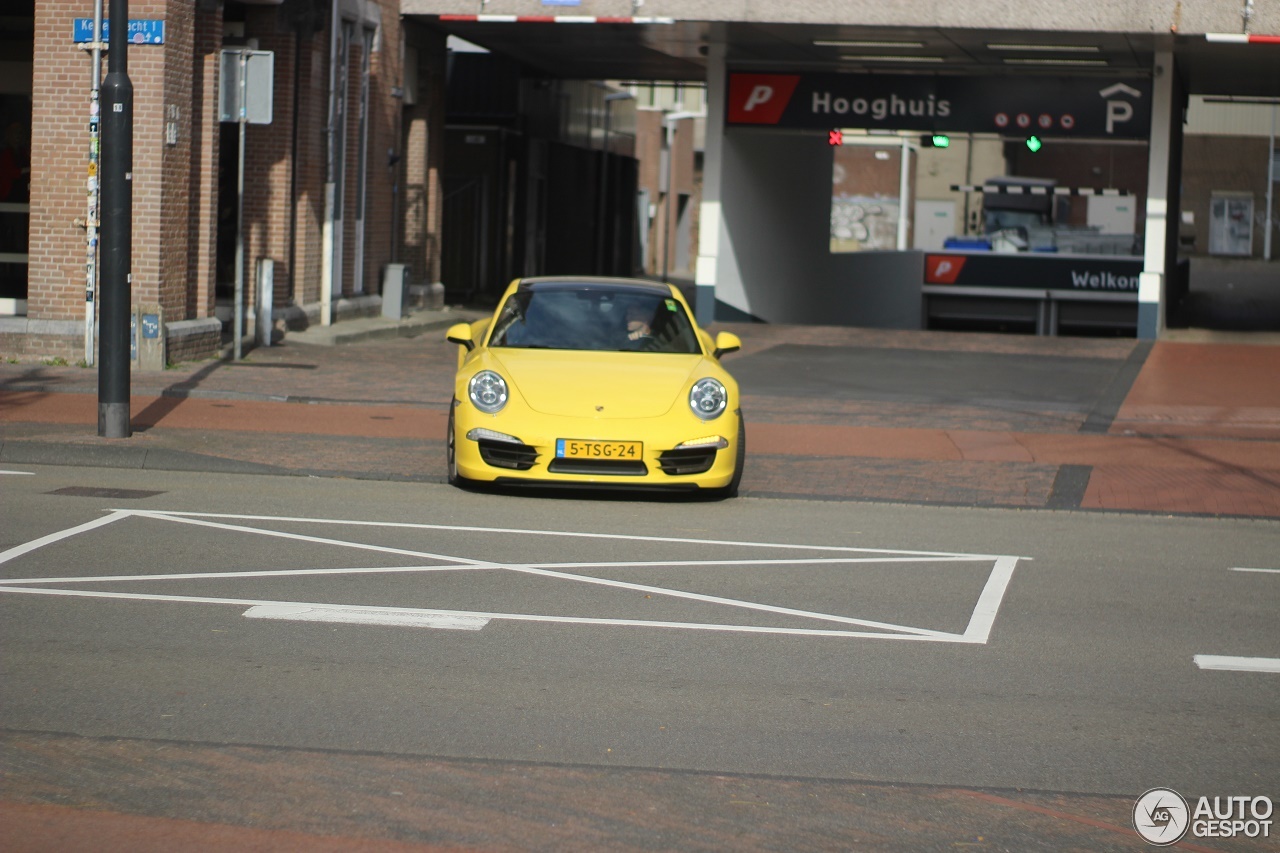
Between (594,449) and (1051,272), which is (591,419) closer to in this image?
(594,449)

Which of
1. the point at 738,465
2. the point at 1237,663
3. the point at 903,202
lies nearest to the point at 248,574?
the point at 738,465

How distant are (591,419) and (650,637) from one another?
11.4 ft

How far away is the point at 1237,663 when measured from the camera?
673cm

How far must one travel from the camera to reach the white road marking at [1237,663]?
6.64m

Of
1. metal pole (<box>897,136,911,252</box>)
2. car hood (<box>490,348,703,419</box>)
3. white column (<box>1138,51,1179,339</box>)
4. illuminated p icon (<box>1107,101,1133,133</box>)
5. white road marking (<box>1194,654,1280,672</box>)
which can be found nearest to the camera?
white road marking (<box>1194,654,1280,672</box>)

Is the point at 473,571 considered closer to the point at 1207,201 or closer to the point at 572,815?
the point at 572,815

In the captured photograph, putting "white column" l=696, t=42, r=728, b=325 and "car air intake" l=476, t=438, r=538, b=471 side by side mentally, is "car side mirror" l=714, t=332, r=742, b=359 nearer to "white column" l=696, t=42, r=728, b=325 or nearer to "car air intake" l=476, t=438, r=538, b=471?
"car air intake" l=476, t=438, r=538, b=471

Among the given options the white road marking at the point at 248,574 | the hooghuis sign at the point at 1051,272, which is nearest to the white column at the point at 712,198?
the hooghuis sign at the point at 1051,272

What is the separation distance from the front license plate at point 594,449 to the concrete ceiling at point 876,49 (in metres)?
13.5

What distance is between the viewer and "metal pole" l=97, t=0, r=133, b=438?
1138cm

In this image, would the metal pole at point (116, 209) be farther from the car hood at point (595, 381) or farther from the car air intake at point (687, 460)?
the car air intake at point (687, 460)

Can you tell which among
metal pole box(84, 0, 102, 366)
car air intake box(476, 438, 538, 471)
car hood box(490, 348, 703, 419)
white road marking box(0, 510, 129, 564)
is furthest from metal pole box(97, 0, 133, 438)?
metal pole box(84, 0, 102, 366)

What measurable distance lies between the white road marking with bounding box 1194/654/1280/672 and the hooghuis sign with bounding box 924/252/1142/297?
1052 inches

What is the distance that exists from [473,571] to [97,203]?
9.85 meters
